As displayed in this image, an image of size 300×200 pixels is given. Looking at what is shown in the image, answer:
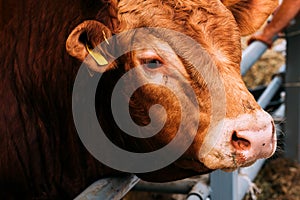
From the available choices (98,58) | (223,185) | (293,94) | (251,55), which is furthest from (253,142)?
(293,94)

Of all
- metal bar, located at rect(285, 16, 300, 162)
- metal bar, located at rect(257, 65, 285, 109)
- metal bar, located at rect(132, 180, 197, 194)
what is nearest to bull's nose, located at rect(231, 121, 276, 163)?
metal bar, located at rect(132, 180, 197, 194)

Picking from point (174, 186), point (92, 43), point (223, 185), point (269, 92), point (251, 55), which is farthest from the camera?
point (269, 92)

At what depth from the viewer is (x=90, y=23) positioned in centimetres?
192

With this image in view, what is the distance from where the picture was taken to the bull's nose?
167cm

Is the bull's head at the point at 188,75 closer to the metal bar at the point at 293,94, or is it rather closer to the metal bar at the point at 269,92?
the metal bar at the point at 269,92

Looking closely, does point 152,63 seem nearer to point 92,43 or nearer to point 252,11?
point 92,43

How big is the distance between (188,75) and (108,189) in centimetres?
42

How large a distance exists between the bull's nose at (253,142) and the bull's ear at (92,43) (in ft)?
1.68

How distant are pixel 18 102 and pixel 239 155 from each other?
1.03 meters

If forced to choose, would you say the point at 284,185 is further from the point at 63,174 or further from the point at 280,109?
the point at 63,174

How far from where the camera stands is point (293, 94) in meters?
→ 3.80

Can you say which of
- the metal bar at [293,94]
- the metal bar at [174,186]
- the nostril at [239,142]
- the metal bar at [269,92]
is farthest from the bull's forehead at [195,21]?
the metal bar at [293,94]

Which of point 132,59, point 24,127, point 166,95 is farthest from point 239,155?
point 24,127

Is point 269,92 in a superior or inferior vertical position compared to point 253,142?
inferior
